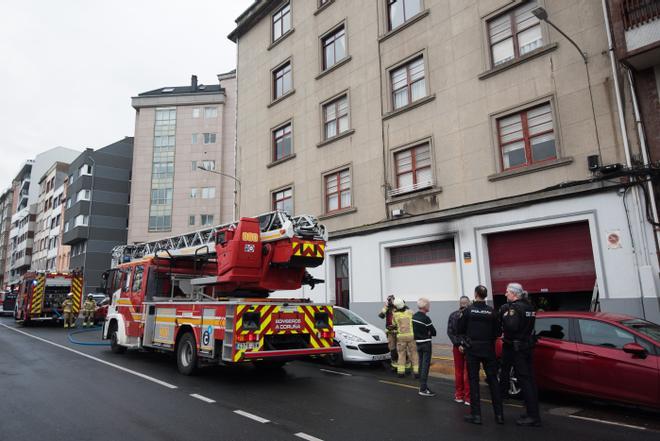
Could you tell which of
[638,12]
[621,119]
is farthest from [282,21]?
[621,119]

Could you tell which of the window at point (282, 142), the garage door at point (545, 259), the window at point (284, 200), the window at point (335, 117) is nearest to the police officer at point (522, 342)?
the garage door at point (545, 259)

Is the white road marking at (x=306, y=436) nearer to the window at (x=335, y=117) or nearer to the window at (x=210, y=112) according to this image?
the window at (x=335, y=117)

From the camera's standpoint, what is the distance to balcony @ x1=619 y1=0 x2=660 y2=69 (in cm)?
1066

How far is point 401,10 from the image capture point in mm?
17641

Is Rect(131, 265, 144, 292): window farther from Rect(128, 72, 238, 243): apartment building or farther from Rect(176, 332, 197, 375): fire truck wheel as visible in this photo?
Rect(128, 72, 238, 243): apartment building

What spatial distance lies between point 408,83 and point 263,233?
990 centimetres

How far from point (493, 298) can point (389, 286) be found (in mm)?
4069

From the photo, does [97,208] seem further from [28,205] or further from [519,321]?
[519,321]

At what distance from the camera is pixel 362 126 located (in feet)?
59.8

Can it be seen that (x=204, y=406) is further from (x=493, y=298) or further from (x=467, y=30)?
(x=467, y=30)

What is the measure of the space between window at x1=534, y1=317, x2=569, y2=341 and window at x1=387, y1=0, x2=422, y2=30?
1318 centimetres

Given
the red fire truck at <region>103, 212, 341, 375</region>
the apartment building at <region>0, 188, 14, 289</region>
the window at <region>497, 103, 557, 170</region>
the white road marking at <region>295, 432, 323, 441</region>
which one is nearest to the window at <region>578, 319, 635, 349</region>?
the white road marking at <region>295, 432, 323, 441</region>

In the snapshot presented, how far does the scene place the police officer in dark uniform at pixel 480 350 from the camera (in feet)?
20.5

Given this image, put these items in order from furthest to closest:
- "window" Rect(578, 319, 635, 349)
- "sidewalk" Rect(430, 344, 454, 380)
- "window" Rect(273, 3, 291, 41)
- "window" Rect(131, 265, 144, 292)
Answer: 1. "window" Rect(273, 3, 291, 41)
2. "window" Rect(131, 265, 144, 292)
3. "sidewalk" Rect(430, 344, 454, 380)
4. "window" Rect(578, 319, 635, 349)
